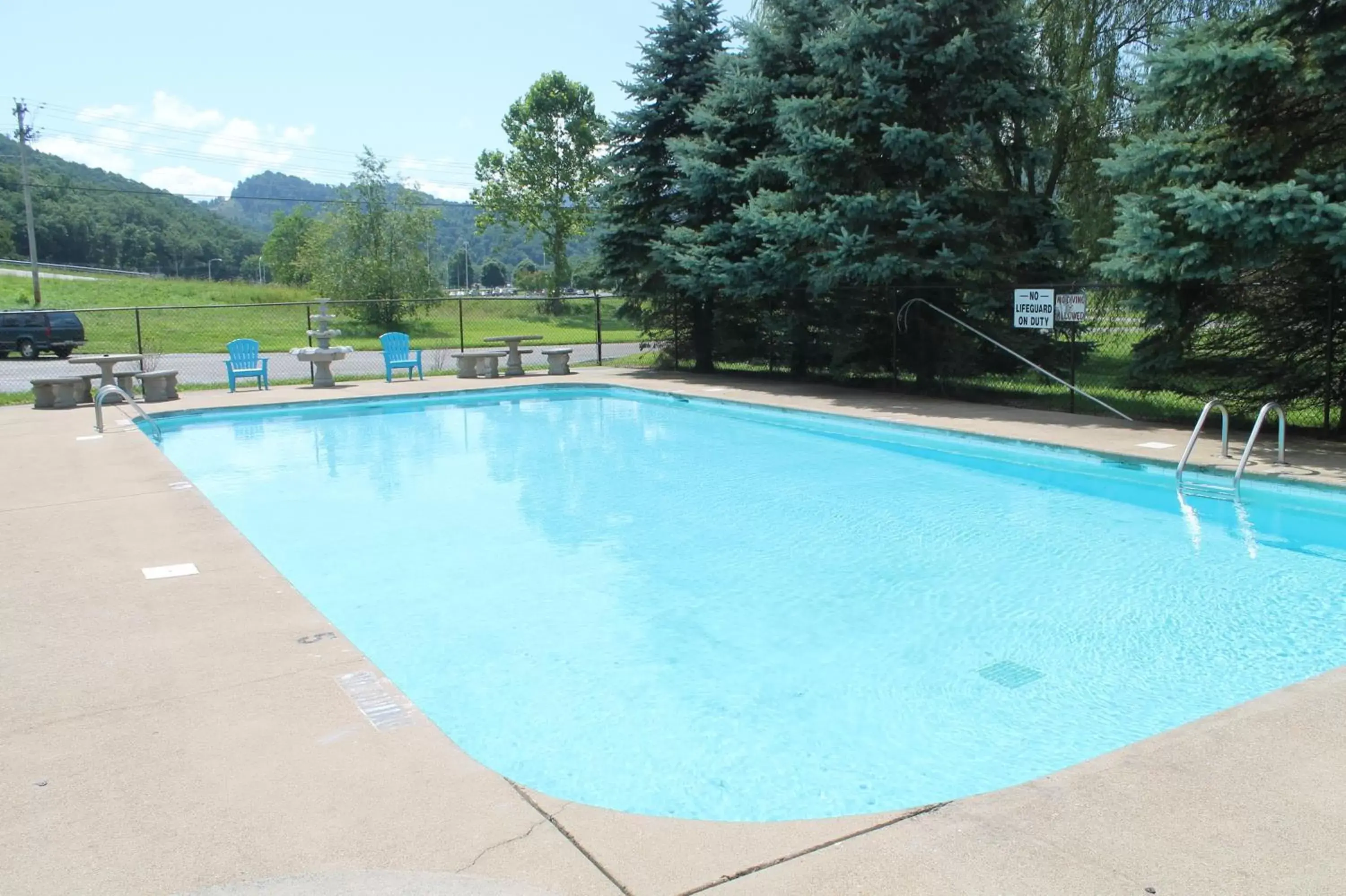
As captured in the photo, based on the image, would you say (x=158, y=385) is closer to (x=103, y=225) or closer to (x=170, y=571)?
(x=170, y=571)

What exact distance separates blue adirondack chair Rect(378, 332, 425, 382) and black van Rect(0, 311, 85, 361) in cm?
1372

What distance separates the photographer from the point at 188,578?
5.89 m

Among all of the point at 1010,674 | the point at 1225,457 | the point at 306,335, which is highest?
the point at 306,335

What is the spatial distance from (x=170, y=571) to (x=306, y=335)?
955 inches

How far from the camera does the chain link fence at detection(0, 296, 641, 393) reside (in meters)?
→ 22.0

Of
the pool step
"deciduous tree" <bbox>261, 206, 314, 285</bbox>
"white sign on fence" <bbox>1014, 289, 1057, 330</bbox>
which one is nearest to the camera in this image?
the pool step

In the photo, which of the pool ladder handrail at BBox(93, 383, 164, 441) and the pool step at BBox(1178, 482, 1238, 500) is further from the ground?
the pool ladder handrail at BBox(93, 383, 164, 441)

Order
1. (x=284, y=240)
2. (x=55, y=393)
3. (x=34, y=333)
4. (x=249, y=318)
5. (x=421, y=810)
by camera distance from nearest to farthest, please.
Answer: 1. (x=421, y=810)
2. (x=55, y=393)
3. (x=34, y=333)
4. (x=249, y=318)
5. (x=284, y=240)

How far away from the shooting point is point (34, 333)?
27453 mm

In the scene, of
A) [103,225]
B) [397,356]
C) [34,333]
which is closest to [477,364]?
[397,356]

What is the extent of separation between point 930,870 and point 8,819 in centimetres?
287

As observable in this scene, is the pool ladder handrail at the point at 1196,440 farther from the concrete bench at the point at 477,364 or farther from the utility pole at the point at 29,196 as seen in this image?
the utility pole at the point at 29,196

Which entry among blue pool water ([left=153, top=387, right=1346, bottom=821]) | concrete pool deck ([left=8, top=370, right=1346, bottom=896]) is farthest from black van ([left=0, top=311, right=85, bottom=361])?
concrete pool deck ([left=8, top=370, right=1346, bottom=896])

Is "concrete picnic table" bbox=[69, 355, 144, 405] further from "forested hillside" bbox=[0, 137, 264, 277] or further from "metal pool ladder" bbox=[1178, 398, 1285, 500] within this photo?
"forested hillside" bbox=[0, 137, 264, 277]
